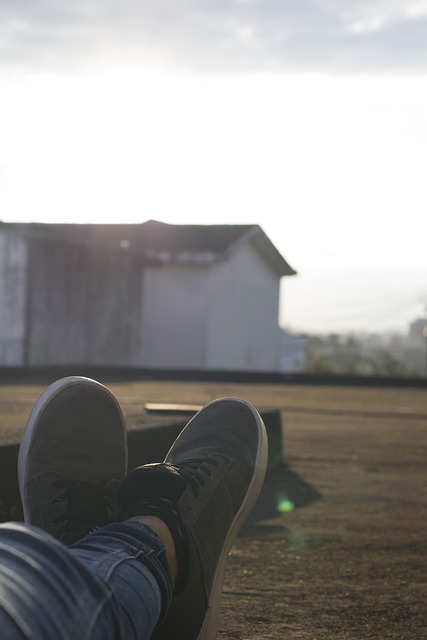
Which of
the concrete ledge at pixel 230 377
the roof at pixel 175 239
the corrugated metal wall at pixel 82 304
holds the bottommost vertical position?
the concrete ledge at pixel 230 377

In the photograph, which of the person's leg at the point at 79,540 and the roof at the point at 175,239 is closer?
the person's leg at the point at 79,540

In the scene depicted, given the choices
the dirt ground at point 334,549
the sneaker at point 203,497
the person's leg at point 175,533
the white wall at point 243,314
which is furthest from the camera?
the white wall at point 243,314

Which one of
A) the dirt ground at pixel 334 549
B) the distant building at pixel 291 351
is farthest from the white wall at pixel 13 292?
the distant building at pixel 291 351

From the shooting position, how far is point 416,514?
3.75 metres

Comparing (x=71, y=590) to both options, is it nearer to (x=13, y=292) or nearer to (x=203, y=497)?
(x=203, y=497)

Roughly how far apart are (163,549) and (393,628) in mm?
824

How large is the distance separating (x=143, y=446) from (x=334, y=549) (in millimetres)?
818

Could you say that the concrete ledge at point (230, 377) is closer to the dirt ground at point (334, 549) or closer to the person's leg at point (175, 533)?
the dirt ground at point (334, 549)

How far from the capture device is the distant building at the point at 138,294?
65.2ft

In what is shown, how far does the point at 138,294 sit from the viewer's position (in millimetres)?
24500

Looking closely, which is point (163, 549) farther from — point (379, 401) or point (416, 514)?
point (379, 401)

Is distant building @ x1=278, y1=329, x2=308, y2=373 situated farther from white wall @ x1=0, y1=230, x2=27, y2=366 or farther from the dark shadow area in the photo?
the dark shadow area

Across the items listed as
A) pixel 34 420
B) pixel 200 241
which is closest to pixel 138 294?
pixel 200 241

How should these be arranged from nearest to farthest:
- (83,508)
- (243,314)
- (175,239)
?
1. (83,508)
2. (175,239)
3. (243,314)
